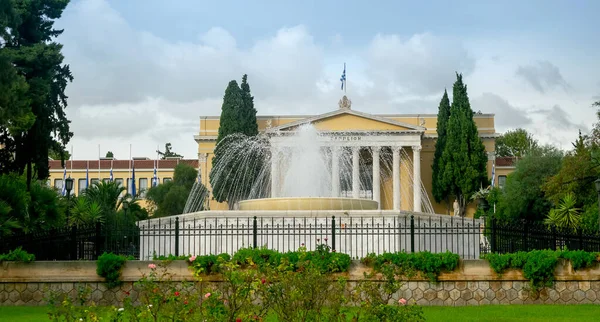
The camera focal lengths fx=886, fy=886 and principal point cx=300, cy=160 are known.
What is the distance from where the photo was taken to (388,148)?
6688 cm

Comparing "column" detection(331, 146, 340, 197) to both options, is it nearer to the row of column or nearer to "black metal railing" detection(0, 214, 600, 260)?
the row of column

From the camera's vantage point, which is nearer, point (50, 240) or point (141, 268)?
point (141, 268)

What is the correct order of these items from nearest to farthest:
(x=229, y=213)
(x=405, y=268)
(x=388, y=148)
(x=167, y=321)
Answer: (x=167, y=321)
(x=405, y=268)
(x=229, y=213)
(x=388, y=148)

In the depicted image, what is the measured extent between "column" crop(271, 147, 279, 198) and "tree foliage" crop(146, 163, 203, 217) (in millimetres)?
6525

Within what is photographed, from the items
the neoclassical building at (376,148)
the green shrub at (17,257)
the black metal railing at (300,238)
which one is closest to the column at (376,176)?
the neoclassical building at (376,148)

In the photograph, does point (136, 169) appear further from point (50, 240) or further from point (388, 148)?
point (50, 240)

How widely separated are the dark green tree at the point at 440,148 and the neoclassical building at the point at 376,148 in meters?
1.18

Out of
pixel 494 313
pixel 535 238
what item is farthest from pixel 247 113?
pixel 494 313

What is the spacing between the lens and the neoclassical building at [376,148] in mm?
64312

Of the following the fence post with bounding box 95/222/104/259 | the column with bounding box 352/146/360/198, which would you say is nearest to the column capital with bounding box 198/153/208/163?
the column with bounding box 352/146/360/198

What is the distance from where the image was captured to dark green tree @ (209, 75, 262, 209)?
61906mm

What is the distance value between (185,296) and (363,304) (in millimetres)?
2158

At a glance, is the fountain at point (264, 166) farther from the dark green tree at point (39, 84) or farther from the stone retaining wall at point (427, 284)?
the stone retaining wall at point (427, 284)

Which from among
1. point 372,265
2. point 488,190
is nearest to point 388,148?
point 488,190
